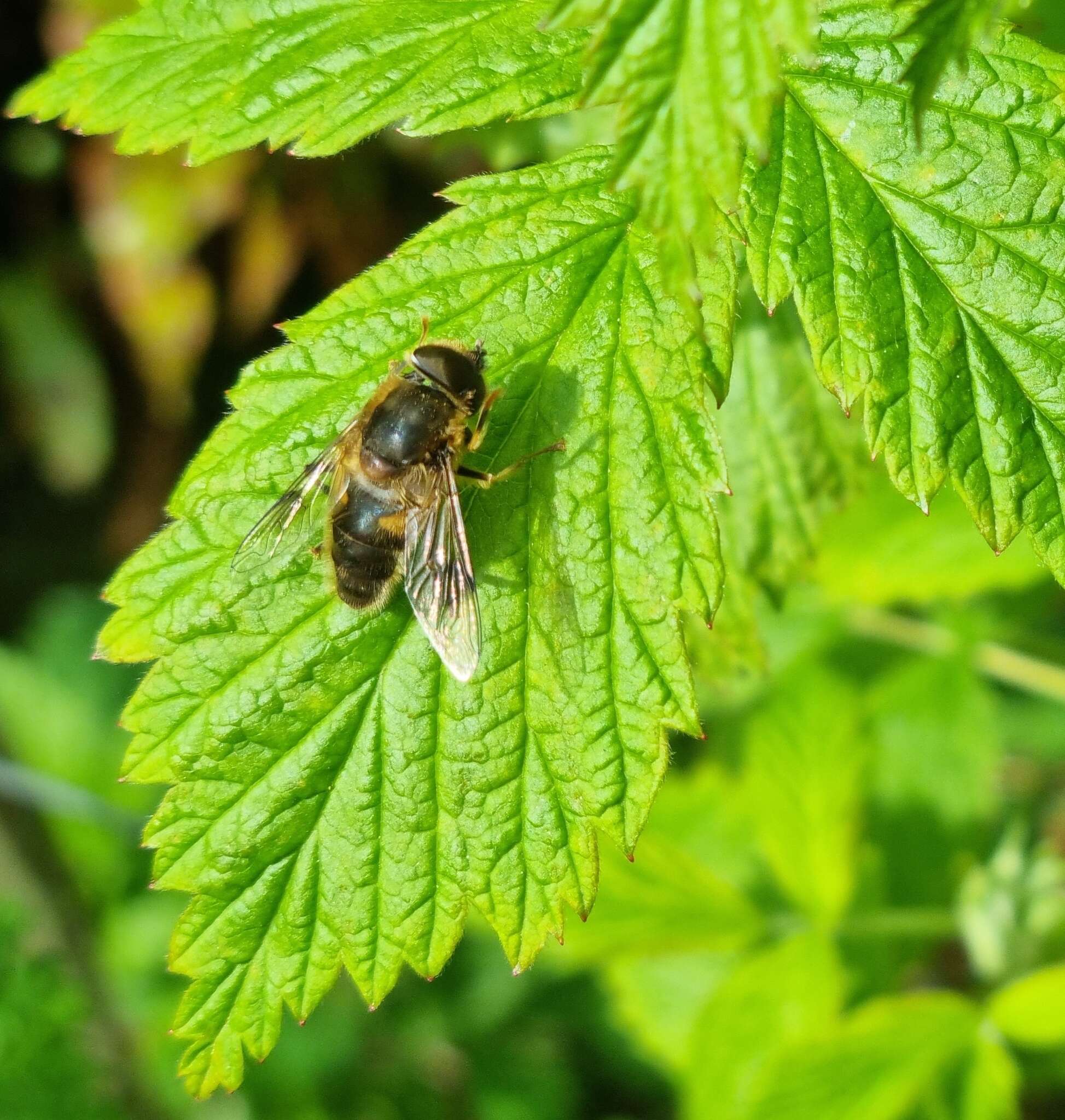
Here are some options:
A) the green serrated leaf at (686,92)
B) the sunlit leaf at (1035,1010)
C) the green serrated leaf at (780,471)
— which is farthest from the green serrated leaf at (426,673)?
the sunlit leaf at (1035,1010)

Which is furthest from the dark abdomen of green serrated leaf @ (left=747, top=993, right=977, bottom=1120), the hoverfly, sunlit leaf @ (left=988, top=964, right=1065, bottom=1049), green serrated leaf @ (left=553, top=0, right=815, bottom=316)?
sunlit leaf @ (left=988, top=964, right=1065, bottom=1049)

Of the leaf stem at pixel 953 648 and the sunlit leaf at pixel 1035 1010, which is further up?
the leaf stem at pixel 953 648

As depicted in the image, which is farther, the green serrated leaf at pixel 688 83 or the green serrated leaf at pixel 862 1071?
the green serrated leaf at pixel 862 1071

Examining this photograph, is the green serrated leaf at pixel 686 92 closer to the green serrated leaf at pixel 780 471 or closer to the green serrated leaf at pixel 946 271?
the green serrated leaf at pixel 946 271

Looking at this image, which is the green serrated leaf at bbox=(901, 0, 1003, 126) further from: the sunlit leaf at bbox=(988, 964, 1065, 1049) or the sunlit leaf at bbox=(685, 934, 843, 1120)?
the sunlit leaf at bbox=(685, 934, 843, 1120)

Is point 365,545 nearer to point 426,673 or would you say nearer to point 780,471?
point 426,673
